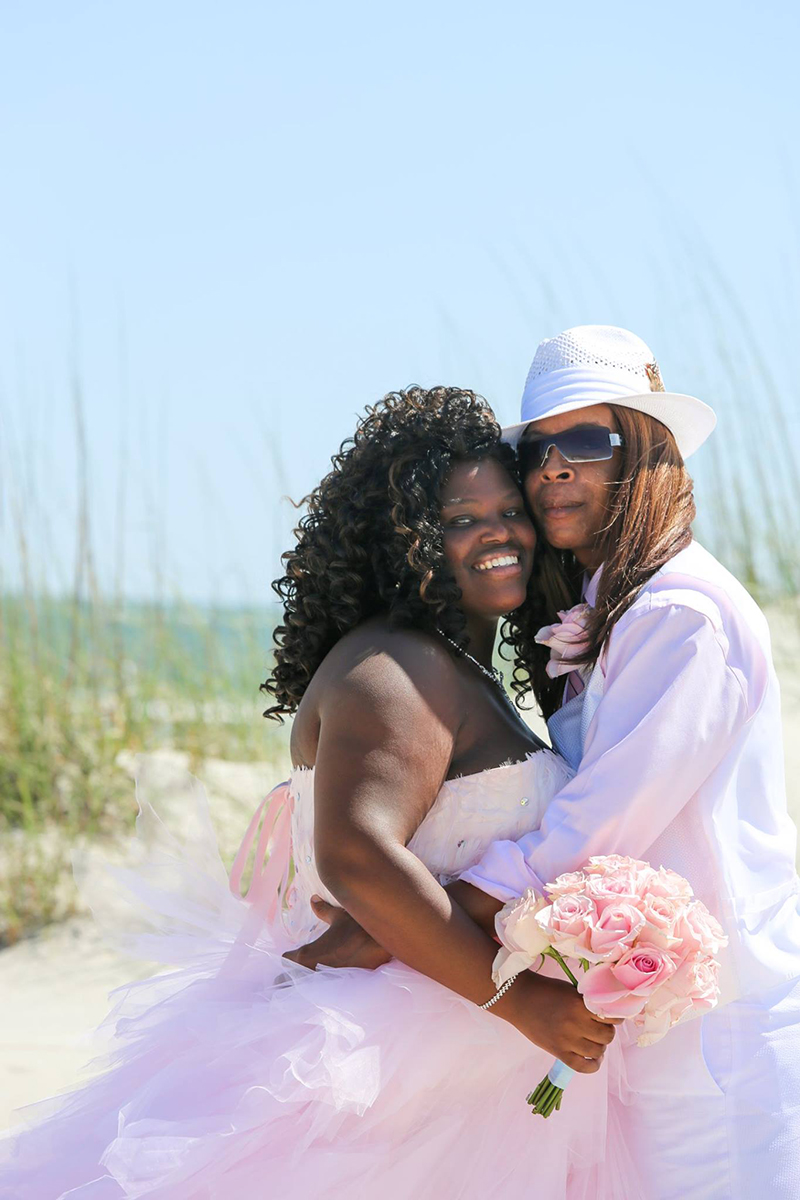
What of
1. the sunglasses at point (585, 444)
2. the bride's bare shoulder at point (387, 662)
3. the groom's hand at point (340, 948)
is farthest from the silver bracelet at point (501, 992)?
the sunglasses at point (585, 444)

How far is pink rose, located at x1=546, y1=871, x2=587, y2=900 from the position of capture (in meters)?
2.38

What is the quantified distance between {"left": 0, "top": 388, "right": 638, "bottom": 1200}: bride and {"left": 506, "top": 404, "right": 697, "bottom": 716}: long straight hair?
0.91 ft

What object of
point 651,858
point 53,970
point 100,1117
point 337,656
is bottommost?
point 53,970

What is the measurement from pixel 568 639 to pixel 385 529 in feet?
1.81

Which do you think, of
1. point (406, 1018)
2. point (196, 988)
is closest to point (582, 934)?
point (406, 1018)

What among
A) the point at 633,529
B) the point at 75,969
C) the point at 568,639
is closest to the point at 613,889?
the point at 568,639

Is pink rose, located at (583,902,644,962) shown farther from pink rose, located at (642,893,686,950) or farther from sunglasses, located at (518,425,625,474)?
sunglasses, located at (518,425,625,474)

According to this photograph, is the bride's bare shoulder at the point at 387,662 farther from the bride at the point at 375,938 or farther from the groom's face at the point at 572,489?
the groom's face at the point at 572,489

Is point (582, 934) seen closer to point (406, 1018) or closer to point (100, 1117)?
point (406, 1018)

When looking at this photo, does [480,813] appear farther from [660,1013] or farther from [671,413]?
[671,413]

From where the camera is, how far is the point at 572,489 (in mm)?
3148

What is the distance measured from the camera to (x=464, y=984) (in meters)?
2.58

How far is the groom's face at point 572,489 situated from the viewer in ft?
10.3

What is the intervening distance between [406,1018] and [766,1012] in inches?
31.1
